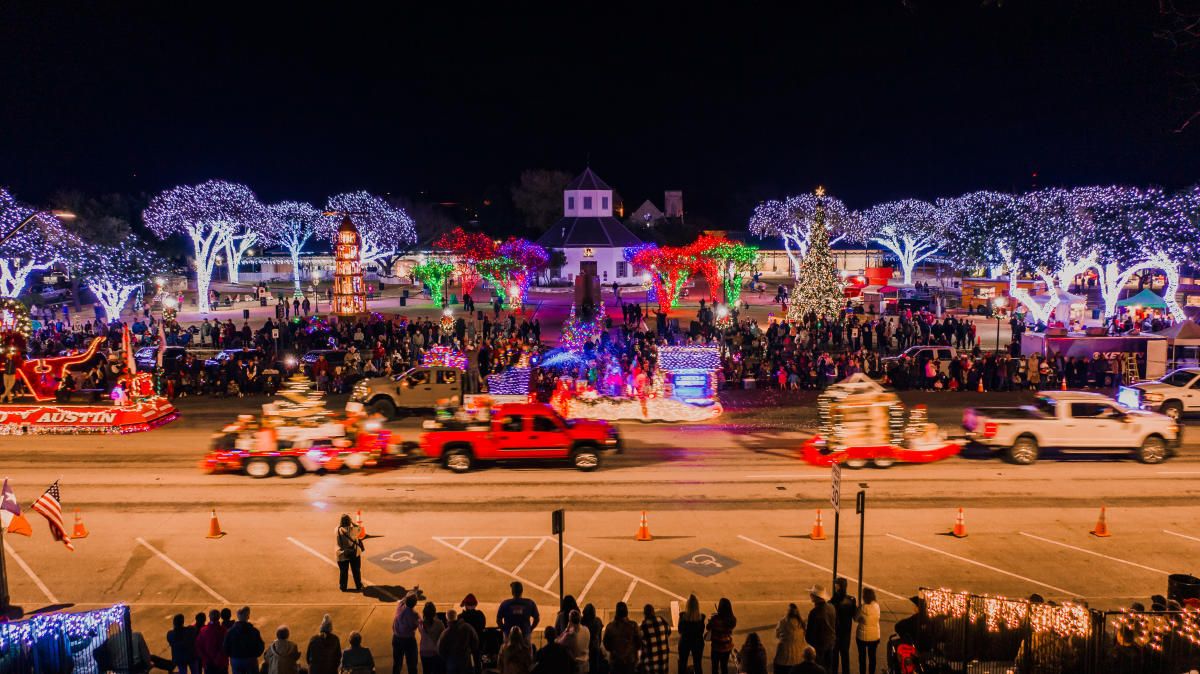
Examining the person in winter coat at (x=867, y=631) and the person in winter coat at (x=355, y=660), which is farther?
the person in winter coat at (x=867, y=631)

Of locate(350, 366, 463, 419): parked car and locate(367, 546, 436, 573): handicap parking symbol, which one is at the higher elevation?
locate(350, 366, 463, 419): parked car

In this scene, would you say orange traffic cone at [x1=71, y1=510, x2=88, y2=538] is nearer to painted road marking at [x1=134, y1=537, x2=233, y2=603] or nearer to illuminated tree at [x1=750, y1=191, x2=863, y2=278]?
painted road marking at [x1=134, y1=537, x2=233, y2=603]

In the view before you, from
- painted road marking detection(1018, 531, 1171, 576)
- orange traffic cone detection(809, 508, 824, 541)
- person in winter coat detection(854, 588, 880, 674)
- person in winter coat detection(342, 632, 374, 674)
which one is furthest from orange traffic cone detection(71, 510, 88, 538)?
painted road marking detection(1018, 531, 1171, 576)

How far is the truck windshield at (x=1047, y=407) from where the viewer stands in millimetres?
21062

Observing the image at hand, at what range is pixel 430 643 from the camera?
10.2 metres

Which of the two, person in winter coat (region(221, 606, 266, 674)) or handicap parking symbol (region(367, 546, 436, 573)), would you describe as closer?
person in winter coat (region(221, 606, 266, 674))

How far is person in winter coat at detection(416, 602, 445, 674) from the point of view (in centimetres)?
1018

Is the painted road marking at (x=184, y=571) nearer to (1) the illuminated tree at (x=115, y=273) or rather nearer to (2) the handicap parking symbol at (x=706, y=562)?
(2) the handicap parking symbol at (x=706, y=562)

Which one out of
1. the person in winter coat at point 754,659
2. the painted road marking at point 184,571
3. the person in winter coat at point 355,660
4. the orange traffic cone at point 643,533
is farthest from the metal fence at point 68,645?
the orange traffic cone at point 643,533

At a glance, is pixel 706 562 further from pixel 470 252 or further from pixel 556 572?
pixel 470 252

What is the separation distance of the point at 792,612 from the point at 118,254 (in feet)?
180

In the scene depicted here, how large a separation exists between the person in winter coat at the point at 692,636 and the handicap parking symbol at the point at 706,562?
3922 millimetres

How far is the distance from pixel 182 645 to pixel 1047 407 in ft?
64.1

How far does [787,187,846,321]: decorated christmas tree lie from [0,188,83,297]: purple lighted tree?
42.5 m
